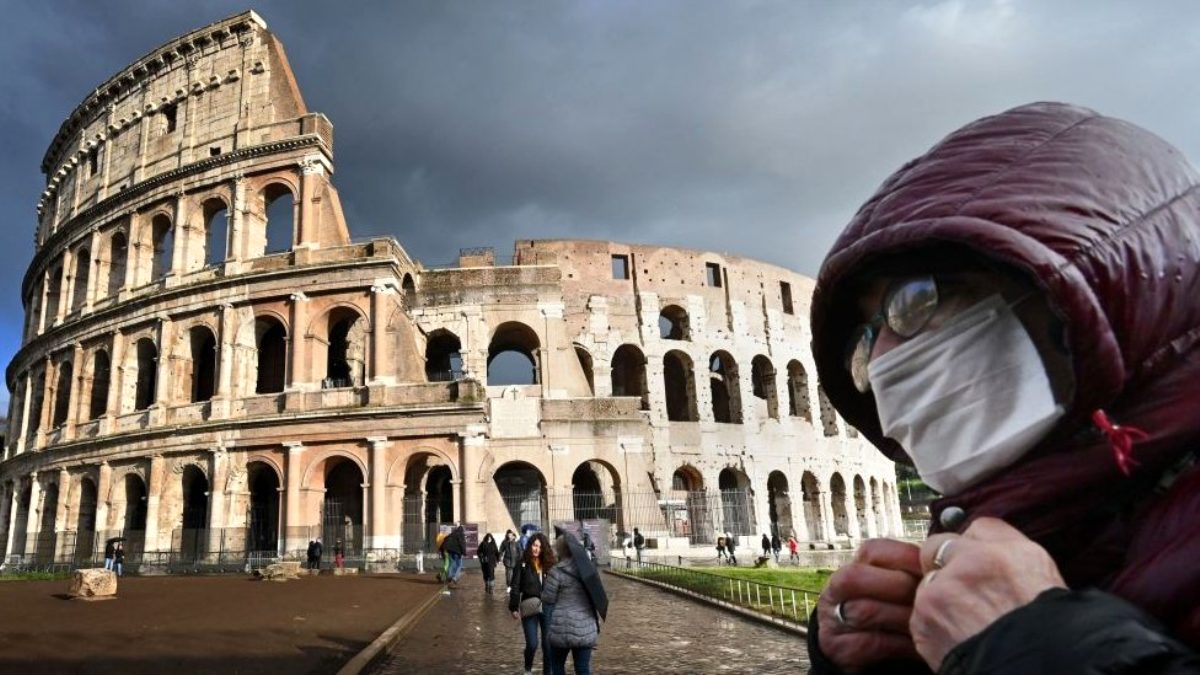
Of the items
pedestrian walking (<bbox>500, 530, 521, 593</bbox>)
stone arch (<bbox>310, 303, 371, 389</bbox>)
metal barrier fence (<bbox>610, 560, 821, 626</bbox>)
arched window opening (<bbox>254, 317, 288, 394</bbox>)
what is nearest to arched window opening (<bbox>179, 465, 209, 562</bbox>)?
arched window opening (<bbox>254, 317, 288, 394</bbox>)

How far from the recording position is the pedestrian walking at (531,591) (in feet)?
20.9

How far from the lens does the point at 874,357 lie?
42.0 inches

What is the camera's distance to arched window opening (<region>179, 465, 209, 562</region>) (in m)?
21.0

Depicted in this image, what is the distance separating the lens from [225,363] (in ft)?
72.7

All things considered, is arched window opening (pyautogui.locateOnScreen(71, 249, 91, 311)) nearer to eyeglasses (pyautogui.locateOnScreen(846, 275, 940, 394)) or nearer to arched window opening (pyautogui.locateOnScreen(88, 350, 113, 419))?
arched window opening (pyautogui.locateOnScreen(88, 350, 113, 419))

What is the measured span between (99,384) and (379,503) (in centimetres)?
1364

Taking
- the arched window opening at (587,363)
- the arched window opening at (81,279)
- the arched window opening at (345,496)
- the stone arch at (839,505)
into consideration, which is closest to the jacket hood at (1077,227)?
the arched window opening at (345,496)

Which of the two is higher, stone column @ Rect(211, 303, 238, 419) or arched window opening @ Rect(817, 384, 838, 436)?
stone column @ Rect(211, 303, 238, 419)

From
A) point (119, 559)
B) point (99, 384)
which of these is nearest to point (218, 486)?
point (119, 559)

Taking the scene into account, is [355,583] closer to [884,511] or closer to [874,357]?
[874,357]

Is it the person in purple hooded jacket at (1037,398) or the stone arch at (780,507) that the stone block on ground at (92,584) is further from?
the stone arch at (780,507)

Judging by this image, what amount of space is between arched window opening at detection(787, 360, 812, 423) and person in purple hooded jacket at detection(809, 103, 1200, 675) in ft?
99.0

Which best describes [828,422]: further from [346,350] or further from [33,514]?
[33,514]

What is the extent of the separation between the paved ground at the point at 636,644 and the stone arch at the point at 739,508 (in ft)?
43.8
